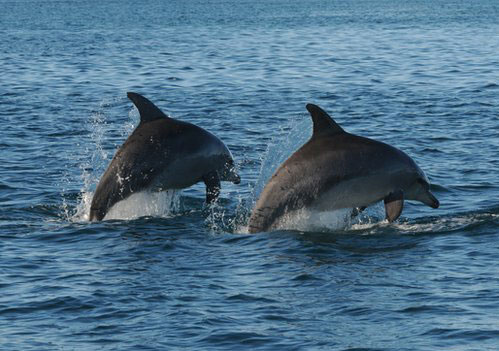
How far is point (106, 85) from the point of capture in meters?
40.8

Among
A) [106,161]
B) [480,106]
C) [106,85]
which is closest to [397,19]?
[106,85]

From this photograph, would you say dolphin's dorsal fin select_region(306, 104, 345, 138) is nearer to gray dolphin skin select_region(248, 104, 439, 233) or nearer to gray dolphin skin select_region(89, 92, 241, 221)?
gray dolphin skin select_region(248, 104, 439, 233)

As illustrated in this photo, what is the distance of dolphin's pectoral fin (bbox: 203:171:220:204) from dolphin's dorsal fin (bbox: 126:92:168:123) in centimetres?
130

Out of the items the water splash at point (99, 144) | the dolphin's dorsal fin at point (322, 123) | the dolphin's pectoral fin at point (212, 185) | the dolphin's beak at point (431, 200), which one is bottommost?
the water splash at point (99, 144)

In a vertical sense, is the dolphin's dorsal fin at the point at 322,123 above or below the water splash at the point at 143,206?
above

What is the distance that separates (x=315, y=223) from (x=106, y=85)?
2474cm

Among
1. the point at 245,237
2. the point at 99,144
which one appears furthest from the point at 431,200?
the point at 99,144

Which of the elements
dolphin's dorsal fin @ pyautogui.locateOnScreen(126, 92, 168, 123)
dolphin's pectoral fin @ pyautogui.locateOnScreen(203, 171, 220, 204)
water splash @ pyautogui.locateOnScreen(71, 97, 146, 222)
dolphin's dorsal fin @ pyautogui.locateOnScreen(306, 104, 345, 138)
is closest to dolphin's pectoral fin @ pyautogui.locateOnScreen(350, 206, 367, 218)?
dolphin's dorsal fin @ pyautogui.locateOnScreen(306, 104, 345, 138)

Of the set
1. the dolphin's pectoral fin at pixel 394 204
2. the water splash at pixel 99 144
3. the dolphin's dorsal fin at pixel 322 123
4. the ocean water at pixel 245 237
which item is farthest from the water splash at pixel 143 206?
the dolphin's pectoral fin at pixel 394 204

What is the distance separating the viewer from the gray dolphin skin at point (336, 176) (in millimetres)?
16750

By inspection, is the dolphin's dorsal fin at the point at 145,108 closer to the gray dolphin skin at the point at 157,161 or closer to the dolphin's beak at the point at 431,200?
the gray dolphin skin at the point at 157,161

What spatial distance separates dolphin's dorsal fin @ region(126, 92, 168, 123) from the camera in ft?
59.9

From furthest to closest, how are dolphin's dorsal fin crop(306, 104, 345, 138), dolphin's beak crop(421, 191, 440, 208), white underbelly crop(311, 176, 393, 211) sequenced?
dolphin's beak crop(421, 191, 440, 208), white underbelly crop(311, 176, 393, 211), dolphin's dorsal fin crop(306, 104, 345, 138)

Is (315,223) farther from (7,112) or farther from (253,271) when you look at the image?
(7,112)
